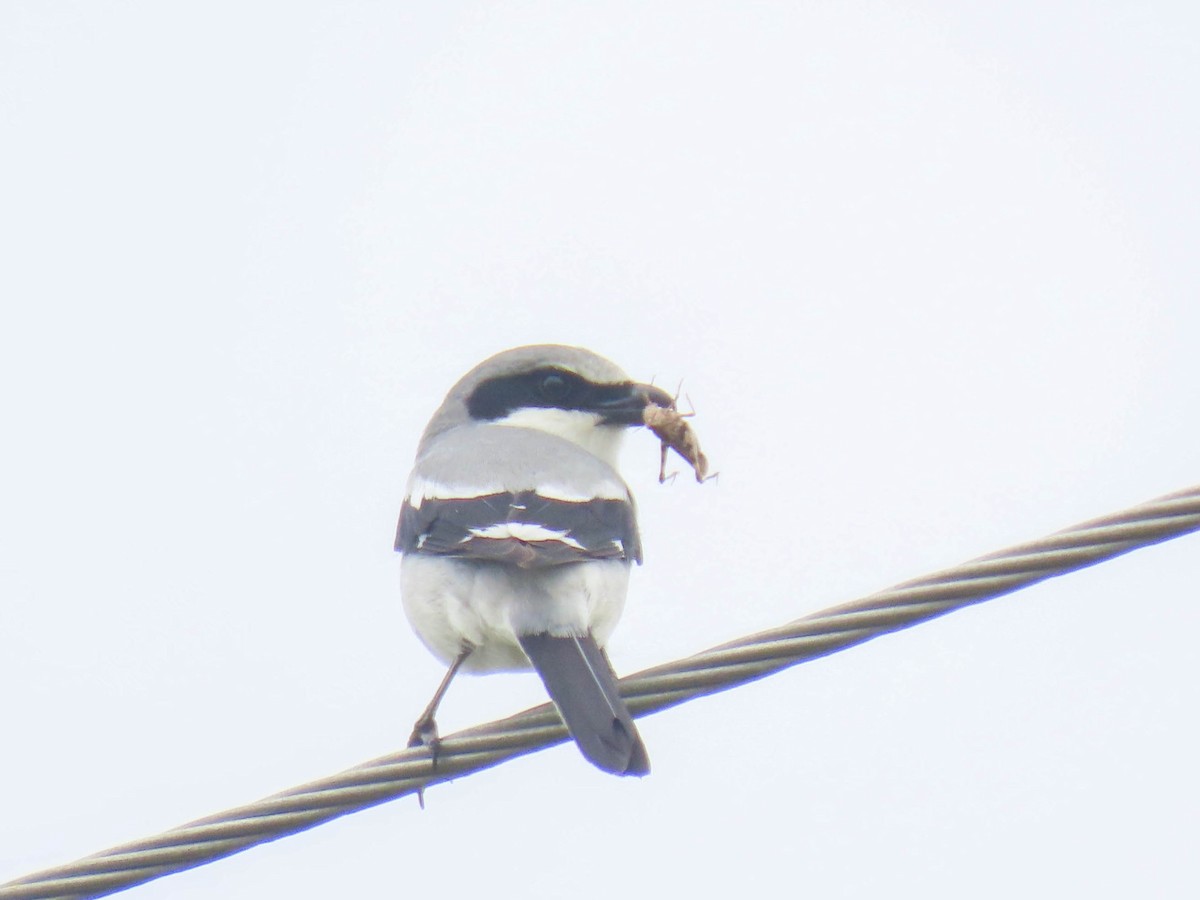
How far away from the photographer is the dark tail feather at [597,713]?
4125mm

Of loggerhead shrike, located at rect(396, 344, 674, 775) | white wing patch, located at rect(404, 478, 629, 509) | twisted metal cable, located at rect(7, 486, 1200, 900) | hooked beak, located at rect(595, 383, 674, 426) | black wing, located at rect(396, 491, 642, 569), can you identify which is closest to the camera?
twisted metal cable, located at rect(7, 486, 1200, 900)

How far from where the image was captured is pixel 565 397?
258 inches

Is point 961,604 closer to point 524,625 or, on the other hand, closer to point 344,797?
point 344,797

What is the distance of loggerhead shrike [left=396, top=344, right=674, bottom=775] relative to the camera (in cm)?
432

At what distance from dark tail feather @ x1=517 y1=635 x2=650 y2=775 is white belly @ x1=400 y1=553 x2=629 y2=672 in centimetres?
22

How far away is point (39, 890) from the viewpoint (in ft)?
10.8

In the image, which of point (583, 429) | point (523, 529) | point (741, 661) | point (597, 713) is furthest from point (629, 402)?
point (741, 661)

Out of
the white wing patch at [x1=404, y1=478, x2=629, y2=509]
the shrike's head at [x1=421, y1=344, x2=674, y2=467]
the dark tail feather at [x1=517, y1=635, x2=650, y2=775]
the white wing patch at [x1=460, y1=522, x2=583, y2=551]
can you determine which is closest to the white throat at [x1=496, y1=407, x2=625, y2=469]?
the shrike's head at [x1=421, y1=344, x2=674, y2=467]

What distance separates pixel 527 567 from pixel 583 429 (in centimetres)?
191

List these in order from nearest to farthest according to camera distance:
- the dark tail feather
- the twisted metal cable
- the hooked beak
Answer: the twisted metal cable
the dark tail feather
the hooked beak

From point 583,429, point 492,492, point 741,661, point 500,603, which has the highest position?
point 583,429

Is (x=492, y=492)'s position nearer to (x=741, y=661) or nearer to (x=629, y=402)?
(x=629, y=402)

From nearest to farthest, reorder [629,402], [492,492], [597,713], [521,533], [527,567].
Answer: [597,713] → [527,567] → [521,533] → [492,492] → [629,402]

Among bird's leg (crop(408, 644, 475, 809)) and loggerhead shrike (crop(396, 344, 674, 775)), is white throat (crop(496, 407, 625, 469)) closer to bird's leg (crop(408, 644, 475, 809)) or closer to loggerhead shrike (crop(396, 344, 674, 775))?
loggerhead shrike (crop(396, 344, 674, 775))
